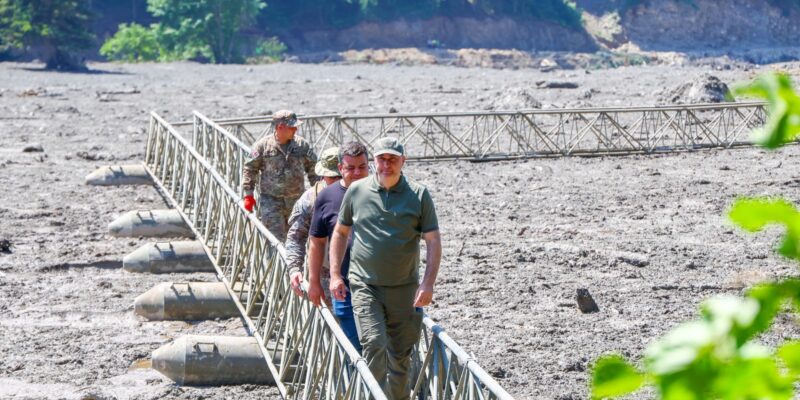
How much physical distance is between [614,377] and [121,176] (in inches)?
753

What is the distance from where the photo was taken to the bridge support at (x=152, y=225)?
1549 centimetres

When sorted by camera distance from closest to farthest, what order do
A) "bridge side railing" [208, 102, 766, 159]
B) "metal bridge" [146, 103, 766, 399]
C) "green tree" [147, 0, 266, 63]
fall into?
"metal bridge" [146, 103, 766, 399] < "bridge side railing" [208, 102, 766, 159] < "green tree" [147, 0, 266, 63]

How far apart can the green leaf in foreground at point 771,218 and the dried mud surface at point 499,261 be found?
23.7ft

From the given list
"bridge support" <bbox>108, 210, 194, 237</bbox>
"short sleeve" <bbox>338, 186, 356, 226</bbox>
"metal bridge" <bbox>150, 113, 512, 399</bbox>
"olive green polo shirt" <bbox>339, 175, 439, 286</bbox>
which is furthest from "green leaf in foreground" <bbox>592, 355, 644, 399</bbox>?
"bridge support" <bbox>108, 210, 194, 237</bbox>

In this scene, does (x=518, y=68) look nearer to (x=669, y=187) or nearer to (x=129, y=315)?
(x=669, y=187)

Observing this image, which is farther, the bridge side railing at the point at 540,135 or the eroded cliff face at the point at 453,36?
the eroded cliff face at the point at 453,36

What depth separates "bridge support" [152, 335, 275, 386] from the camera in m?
9.28

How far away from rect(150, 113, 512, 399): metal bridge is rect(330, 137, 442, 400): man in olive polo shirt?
143 millimetres

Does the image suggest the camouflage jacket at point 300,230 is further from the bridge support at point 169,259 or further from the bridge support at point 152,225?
the bridge support at point 152,225

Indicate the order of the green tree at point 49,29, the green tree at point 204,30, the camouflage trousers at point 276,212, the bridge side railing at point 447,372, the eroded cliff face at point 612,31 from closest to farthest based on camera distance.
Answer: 1. the bridge side railing at point 447,372
2. the camouflage trousers at point 276,212
3. the green tree at point 49,29
4. the green tree at point 204,30
5. the eroded cliff face at point 612,31

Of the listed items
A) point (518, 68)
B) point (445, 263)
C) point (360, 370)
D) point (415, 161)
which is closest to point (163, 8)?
point (518, 68)

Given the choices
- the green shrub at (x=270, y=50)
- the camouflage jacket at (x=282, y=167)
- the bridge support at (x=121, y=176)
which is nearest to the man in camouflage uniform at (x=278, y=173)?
the camouflage jacket at (x=282, y=167)

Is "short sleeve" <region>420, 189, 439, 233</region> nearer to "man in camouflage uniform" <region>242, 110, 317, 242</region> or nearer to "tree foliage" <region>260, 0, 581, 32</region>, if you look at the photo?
"man in camouflage uniform" <region>242, 110, 317, 242</region>

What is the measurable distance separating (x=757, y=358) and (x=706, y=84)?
31423 mm
